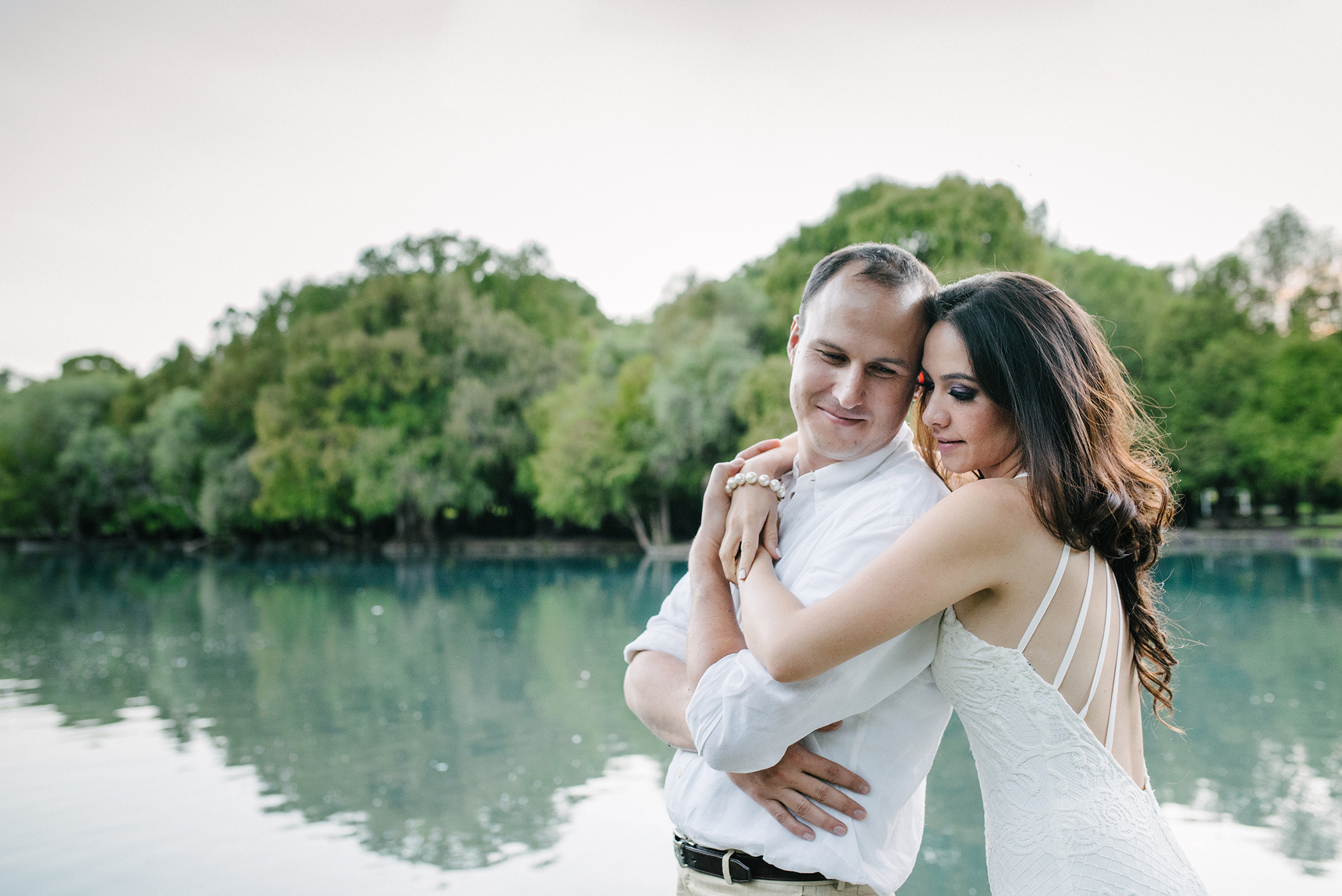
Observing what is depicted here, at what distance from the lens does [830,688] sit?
1.56 meters

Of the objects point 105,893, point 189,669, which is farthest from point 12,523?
point 105,893

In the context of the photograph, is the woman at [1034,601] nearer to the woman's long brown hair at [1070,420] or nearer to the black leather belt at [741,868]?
the woman's long brown hair at [1070,420]

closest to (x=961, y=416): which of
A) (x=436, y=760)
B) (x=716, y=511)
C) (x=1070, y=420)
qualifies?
(x=1070, y=420)

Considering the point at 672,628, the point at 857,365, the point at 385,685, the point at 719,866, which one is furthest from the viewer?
the point at 385,685

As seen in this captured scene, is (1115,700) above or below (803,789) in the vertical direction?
above

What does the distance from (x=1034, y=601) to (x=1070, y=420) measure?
33 centimetres

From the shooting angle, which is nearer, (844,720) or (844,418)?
(844,720)

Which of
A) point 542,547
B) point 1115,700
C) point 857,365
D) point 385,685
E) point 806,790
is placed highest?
point 857,365

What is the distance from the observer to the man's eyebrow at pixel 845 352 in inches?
71.7

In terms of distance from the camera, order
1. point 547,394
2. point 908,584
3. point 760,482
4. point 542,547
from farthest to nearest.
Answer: point 547,394 → point 542,547 → point 760,482 → point 908,584

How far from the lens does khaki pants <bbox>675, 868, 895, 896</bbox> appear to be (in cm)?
164

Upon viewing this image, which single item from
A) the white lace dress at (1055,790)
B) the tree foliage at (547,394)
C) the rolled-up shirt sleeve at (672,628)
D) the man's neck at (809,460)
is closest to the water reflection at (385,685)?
the rolled-up shirt sleeve at (672,628)

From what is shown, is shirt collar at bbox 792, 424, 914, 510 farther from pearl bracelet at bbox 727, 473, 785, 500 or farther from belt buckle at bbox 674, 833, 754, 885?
belt buckle at bbox 674, 833, 754, 885

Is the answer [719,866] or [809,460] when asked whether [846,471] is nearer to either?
[809,460]
